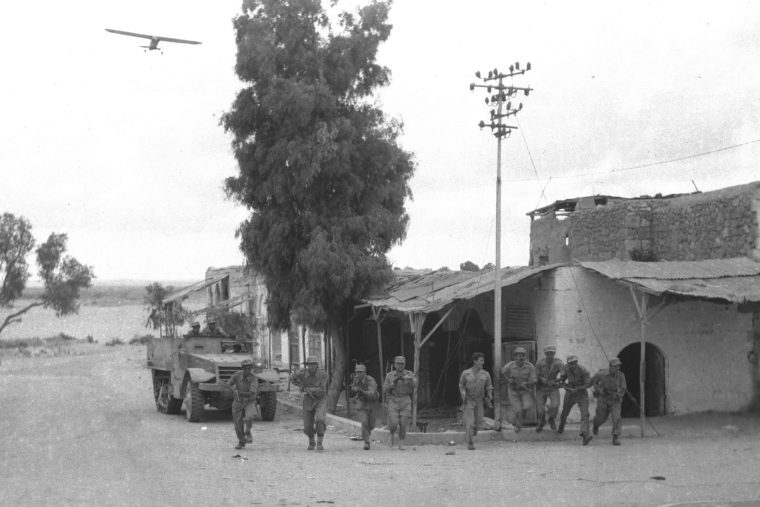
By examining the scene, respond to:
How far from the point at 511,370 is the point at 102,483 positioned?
7367mm

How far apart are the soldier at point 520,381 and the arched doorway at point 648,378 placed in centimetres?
339

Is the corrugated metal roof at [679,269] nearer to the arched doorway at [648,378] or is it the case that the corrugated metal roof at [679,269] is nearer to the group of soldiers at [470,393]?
the arched doorway at [648,378]

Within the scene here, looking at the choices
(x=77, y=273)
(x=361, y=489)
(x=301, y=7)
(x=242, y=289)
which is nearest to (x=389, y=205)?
(x=301, y=7)

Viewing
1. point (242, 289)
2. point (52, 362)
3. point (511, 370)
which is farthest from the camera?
point (52, 362)

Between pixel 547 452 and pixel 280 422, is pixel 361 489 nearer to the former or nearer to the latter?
Answer: pixel 547 452

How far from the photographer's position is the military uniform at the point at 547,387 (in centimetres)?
1644

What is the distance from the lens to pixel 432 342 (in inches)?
921

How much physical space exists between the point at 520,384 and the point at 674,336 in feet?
14.9

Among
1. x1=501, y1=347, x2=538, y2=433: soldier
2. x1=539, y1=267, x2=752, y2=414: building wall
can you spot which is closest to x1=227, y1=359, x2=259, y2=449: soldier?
x1=501, y1=347, x2=538, y2=433: soldier

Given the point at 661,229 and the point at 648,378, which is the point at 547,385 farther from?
the point at 661,229

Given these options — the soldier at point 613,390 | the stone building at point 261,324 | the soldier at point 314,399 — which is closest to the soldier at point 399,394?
the soldier at point 314,399

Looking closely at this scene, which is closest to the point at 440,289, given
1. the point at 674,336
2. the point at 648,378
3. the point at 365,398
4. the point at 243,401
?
the point at 648,378

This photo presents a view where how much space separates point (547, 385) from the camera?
16453 millimetres

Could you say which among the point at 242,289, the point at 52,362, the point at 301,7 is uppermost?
the point at 301,7
